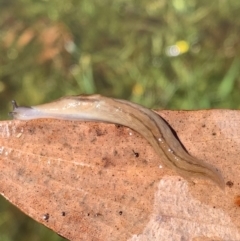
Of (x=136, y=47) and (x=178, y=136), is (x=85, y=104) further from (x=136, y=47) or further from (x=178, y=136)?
(x=136, y=47)

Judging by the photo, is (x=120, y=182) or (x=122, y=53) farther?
(x=122, y=53)

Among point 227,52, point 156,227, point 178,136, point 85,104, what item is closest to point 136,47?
point 227,52

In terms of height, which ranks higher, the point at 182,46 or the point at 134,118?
the point at 134,118

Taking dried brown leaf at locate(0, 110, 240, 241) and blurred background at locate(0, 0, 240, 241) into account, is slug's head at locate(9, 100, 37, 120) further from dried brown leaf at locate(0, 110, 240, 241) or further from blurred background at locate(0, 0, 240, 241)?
blurred background at locate(0, 0, 240, 241)

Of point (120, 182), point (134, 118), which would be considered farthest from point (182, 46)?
point (120, 182)

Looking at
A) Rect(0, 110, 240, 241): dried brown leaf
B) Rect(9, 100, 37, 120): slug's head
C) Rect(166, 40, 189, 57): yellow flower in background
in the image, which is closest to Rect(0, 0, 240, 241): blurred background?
Rect(166, 40, 189, 57): yellow flower in background

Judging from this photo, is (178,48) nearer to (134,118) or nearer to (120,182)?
(134,118)
